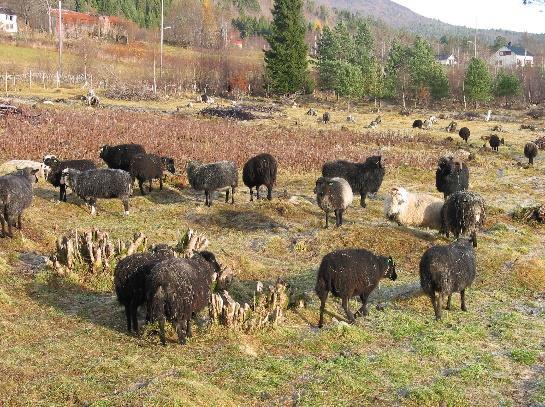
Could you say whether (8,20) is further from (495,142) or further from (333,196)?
(333,196)

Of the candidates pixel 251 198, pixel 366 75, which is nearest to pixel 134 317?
pixel 251 198

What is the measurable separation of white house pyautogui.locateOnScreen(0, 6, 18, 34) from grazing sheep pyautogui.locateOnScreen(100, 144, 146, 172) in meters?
89.6

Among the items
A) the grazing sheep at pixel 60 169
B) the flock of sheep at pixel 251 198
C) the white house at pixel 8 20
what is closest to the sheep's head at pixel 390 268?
the flock of sheep at pixel 251 198

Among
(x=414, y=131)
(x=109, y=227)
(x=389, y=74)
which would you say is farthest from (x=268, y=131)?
(x=389, y=74)

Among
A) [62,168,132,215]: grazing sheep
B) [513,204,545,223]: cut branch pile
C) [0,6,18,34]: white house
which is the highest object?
[0,6,18,34]: white house

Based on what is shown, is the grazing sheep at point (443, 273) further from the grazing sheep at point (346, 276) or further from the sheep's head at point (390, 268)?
the grazing sheep at point (346, 276)

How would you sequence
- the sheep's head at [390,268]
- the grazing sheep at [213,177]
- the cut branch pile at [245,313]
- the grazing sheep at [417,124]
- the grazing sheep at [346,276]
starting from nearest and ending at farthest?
the cut branch pile at [245,313]
the grazing sheep at [346,276]
the sheep's head at [390,268]
the grazing sheep at [213,177]
the grazing sheep at [417,124]

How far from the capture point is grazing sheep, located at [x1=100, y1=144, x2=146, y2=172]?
65.8 ft

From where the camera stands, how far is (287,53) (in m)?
66.2

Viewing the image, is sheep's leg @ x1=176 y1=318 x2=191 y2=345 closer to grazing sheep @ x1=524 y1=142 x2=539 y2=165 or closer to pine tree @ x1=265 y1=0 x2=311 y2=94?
grazing sheep @ x1=524 y1=142 x2=539 y2=165

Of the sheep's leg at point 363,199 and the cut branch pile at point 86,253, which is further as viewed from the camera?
the sheep's leg at point 363,199

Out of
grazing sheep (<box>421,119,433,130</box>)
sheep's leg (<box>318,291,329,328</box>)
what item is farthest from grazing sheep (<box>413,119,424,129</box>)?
sheep's leg (<box>318,291,329,328</box>)

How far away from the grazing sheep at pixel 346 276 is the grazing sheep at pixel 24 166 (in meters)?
12.8

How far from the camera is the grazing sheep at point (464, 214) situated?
1431 cm
